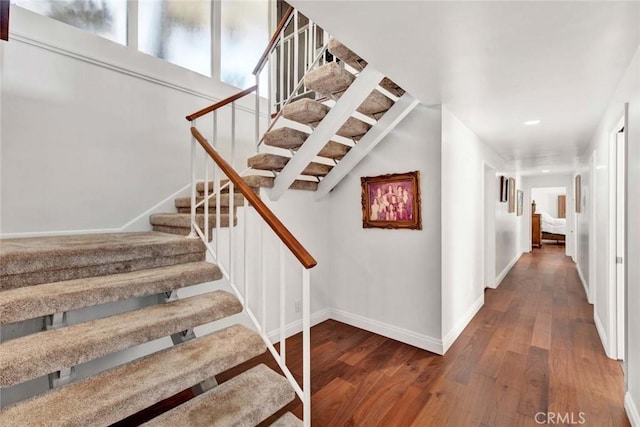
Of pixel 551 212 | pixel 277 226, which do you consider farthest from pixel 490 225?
pixel 551 212

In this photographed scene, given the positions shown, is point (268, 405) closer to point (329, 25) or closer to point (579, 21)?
point (329, 25)

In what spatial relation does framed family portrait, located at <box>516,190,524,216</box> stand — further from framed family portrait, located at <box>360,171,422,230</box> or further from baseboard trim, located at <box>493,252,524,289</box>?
framed family portrait, located at <box>360,171,422,230</box>

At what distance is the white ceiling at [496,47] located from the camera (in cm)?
133

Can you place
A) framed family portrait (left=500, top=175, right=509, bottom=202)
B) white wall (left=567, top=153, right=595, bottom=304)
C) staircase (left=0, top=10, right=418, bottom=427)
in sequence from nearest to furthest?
staircase (left=0, top=10, right=418, bottom=427), white wall (left=567, top=153, right=595, bottom=304), framed family portrait (left=500, top=175, right=509, bottom=202)

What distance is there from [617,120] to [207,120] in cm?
371

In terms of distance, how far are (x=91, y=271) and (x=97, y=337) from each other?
0.55m

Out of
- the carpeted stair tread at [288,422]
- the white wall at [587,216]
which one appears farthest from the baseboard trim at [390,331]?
the white wall at [587,216]

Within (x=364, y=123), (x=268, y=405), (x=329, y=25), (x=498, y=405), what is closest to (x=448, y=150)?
(x=364, y=123)

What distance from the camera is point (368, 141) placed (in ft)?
9.28

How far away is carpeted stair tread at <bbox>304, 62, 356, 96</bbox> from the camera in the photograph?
2.03 meters

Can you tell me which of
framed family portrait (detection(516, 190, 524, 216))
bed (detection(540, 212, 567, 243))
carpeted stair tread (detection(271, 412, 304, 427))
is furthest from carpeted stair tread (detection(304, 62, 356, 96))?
bed (detection(540, 212, 567, 243))

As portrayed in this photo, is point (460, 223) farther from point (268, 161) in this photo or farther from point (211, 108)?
point (211, 108)

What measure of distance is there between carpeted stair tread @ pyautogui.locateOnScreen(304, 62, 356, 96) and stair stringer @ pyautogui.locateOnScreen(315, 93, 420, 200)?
653mm

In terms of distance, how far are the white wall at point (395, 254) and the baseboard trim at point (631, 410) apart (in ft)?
3.77
